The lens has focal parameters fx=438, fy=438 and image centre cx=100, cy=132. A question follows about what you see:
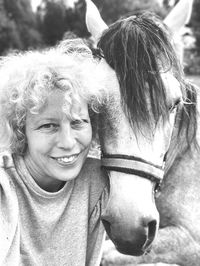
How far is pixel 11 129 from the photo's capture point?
1924mm

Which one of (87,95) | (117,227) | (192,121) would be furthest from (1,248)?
(192,121)

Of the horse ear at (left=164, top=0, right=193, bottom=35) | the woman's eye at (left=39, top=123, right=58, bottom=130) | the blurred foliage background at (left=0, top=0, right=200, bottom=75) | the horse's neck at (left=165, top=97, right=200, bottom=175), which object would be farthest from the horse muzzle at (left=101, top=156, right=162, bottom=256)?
the blurred foliage background at (left=0, top=0, right=200, bottom=75)

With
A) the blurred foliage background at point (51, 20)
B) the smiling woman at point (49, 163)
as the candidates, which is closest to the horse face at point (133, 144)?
the smiling woman at point (49, 163)

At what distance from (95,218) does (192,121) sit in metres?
0.79

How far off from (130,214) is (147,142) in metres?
0.34

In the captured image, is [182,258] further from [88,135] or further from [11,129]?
[11,129]

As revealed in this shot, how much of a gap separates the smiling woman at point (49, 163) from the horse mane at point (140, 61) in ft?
0.40

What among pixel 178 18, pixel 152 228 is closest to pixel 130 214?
pixel 152 228

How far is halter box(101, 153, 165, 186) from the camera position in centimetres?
183

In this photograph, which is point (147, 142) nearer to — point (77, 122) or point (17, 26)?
point (77, 122)

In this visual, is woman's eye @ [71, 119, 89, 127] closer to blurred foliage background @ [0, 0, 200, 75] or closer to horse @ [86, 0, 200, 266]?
horse @ [86, 0, 200, 266]

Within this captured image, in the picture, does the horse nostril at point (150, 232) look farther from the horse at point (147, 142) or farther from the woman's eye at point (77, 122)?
the woman's eye at point (77, 122)

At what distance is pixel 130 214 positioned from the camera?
1.73 metres

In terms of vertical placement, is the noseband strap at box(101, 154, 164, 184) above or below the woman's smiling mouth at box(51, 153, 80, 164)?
below
